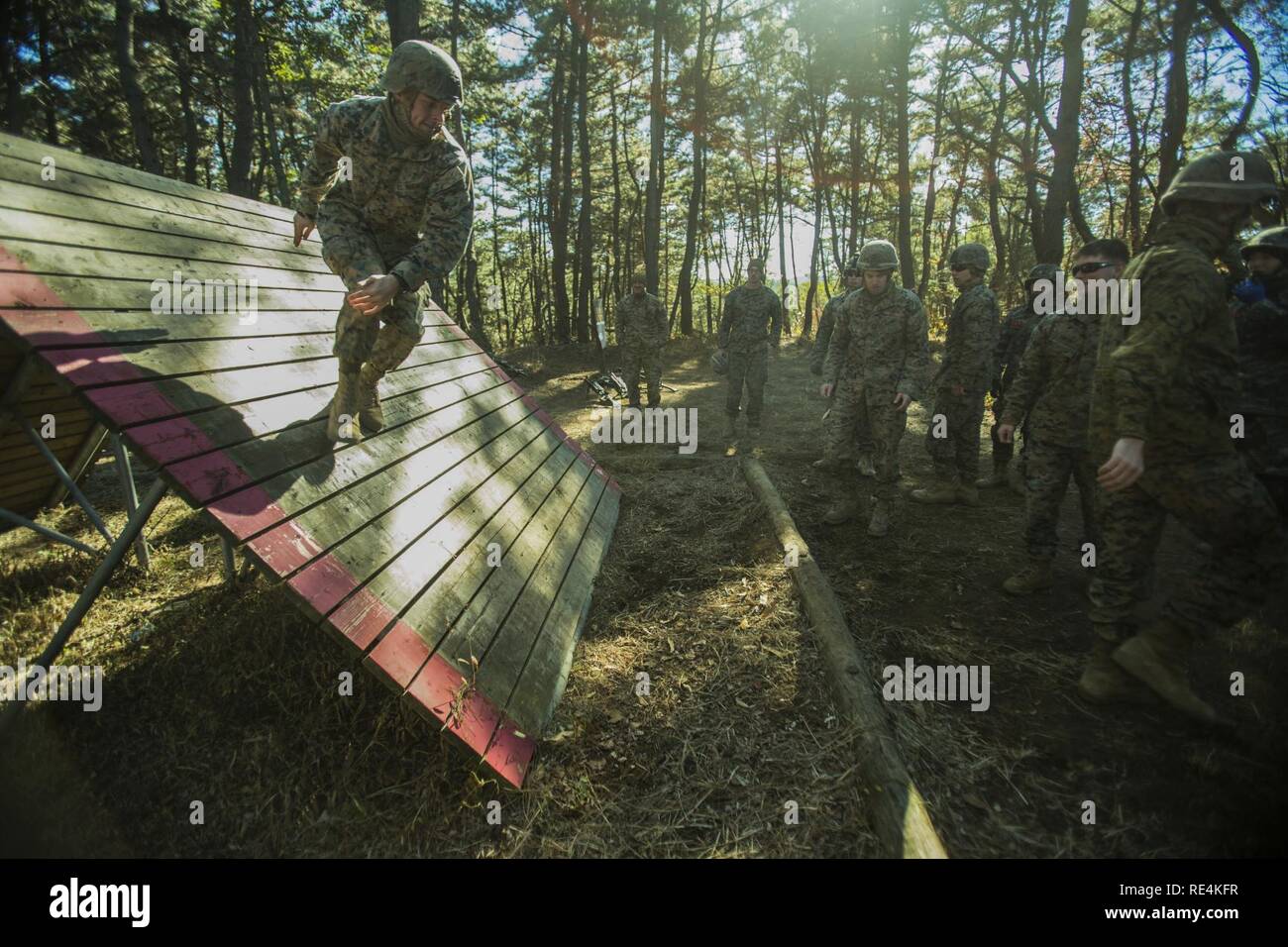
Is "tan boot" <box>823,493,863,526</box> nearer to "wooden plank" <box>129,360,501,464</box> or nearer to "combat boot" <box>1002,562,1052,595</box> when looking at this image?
"combat boot" <box>1002,562,1052,595</box>

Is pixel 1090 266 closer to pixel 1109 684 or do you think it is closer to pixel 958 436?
pixel 958 436

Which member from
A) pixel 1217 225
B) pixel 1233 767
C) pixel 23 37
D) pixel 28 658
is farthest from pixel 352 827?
pixel 23 37

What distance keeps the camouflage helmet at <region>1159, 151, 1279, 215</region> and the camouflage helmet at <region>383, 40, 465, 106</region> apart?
3674 mm

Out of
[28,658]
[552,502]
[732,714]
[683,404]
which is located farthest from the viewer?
[683,404]

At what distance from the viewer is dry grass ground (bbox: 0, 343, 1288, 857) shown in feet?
7.62

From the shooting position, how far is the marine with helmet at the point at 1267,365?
3.96 meters

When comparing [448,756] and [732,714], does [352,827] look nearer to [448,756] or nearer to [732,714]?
[448,756]

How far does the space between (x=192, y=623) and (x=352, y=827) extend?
2.14 metres

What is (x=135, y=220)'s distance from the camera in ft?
11.7

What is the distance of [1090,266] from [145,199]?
6937mm

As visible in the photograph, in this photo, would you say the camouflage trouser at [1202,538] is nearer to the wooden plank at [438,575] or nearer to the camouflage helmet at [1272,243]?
the camouflage helmet at [1272,243]

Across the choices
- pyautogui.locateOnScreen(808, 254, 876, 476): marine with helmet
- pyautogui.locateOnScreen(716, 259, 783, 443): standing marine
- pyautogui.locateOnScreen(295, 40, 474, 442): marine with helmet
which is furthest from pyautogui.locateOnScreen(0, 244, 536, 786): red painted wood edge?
pyautogui.locateOnScreen(716, 259, 783, 443): standing marine
